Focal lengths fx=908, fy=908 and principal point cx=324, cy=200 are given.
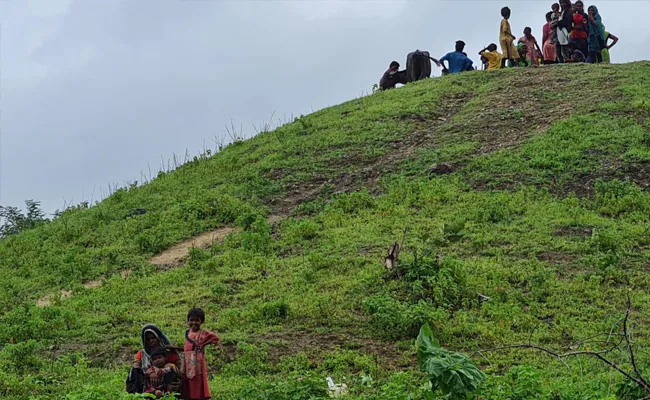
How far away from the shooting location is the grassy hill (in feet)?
28.5

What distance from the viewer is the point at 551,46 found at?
20.2m

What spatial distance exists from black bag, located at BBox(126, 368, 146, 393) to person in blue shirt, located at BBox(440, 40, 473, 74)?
15.6 metres

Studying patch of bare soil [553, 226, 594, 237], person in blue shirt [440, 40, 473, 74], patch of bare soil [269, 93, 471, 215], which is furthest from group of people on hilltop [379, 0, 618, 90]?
patch of bare soil [553, 226, 594, 237]

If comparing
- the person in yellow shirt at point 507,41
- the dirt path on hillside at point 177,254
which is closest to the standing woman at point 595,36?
the person in yellow shirt at point 507,41

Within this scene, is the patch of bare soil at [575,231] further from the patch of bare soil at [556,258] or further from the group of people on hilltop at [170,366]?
the group of people on hilltop at [170,366]

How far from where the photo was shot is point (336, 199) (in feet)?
46.4

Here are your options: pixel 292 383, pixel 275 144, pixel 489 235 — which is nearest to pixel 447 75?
pixel 275 144

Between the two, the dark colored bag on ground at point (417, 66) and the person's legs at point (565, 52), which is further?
the dark colored bag on ground at point (417, 66)

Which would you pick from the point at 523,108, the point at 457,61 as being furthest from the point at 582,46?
the point at 523,108

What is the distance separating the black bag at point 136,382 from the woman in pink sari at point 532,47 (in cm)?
1598

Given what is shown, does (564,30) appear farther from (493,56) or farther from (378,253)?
(378,253)

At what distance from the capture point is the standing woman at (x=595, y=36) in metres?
18.6

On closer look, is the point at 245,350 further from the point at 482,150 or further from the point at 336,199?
the point at 482,150

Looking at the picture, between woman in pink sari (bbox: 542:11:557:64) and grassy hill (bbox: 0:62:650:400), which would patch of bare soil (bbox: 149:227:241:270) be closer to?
grassy hill (bbox: 0:62:650:400)
